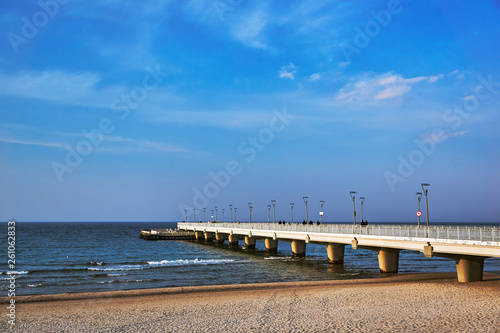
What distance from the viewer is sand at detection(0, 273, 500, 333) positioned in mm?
18375

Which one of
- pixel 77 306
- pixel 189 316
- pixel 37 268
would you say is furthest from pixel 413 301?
pixel 37 268

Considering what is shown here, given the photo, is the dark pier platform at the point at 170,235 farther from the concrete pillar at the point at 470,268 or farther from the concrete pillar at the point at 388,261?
the concrete pillar at the point at 470,268

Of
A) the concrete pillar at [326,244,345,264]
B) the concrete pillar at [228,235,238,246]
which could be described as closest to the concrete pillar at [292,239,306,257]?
the concrete pillar at [326,244,345,264]

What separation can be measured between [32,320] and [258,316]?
1082cm

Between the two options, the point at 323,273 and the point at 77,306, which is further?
the point at 323,273

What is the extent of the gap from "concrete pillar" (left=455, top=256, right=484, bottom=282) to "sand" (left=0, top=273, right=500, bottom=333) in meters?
0.70

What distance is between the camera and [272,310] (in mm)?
21984

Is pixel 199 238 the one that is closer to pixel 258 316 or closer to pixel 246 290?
→ pixel 246 290

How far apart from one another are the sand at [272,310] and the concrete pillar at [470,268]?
27.5 inches

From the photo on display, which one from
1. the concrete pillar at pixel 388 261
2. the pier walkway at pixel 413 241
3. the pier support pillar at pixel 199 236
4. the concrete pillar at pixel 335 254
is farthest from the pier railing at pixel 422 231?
the pier support pillar at pixel 199 236

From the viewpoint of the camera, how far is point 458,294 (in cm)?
2494

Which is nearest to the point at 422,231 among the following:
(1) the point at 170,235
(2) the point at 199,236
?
(2) the point at 199,236

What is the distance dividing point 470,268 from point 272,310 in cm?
1546

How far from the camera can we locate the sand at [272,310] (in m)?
18.4
